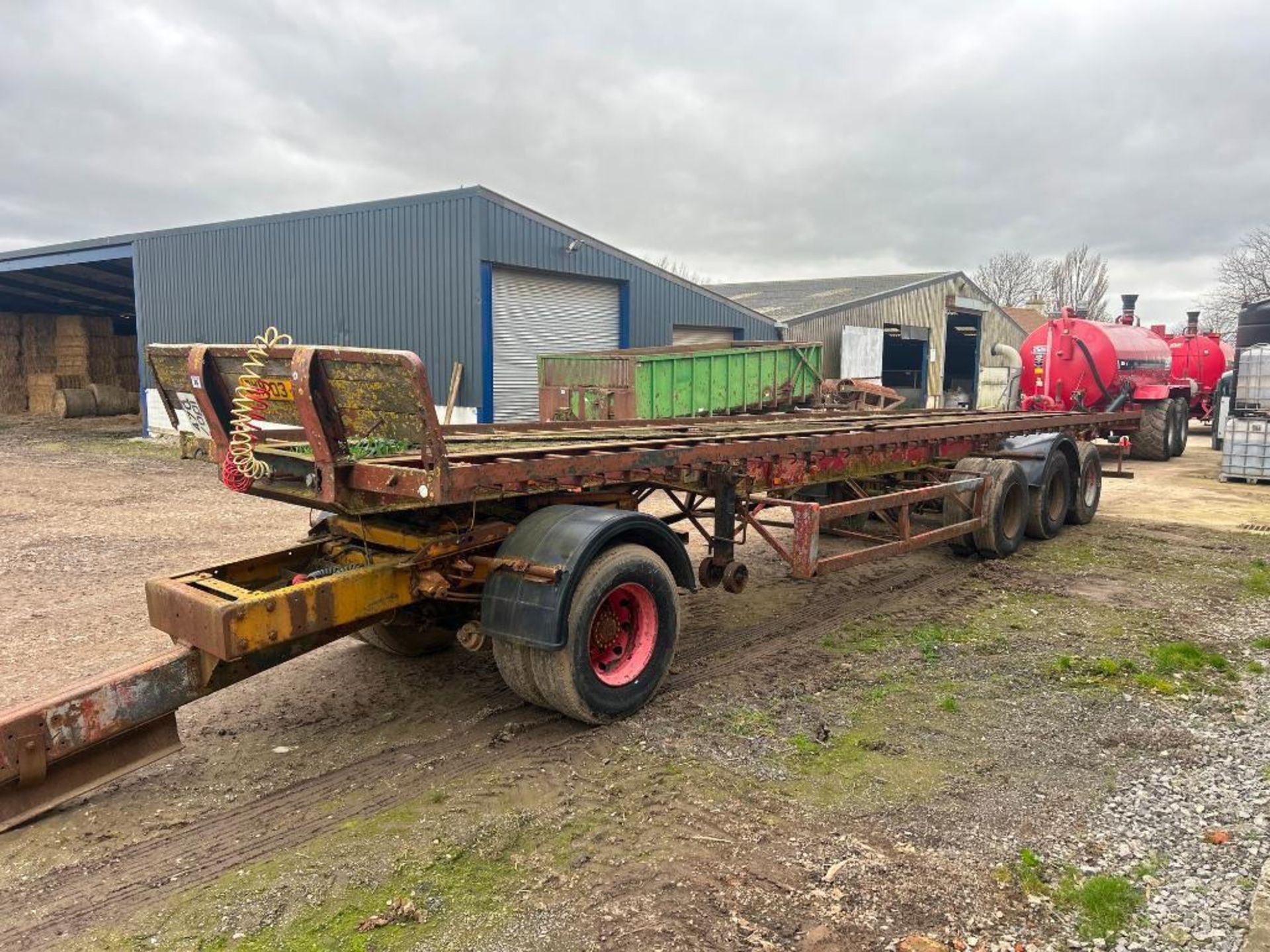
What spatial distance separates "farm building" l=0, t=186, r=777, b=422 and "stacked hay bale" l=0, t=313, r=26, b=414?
7319 millimetres

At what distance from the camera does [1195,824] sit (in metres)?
3.78

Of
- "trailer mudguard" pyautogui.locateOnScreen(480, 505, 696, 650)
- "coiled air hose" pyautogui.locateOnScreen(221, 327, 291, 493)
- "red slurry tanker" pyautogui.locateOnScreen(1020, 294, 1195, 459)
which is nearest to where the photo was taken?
"coiled air hose" pyautogui.locateOnScreen(221, 327, 291, 493)

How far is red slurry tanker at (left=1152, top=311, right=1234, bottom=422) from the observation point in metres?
21.7

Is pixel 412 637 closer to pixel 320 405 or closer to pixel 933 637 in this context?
pixel 320 405

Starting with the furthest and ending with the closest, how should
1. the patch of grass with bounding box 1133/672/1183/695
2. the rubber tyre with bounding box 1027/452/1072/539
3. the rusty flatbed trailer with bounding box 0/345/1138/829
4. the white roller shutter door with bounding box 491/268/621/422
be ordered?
the white roller shutter door with bounding box 491/268/621/422 < the rubber tyre with bounding box 1027/452/1072/539 < the patch of grass with bounding box 1133/672/1183/695 < the rusty flatbed trailer with bounding box 0/345/1138/829

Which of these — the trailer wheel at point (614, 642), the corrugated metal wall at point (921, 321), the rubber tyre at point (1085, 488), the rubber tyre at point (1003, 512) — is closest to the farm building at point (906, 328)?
the corrugated metal wall at point (921, 321)

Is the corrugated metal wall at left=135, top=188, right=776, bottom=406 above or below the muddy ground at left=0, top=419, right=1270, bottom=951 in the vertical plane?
above

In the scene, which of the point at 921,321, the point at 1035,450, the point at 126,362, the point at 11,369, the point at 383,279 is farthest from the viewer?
the point at 126,362

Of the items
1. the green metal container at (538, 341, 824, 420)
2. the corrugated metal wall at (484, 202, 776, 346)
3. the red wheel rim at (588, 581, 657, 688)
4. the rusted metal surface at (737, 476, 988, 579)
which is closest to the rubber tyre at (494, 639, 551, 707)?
the red wheel rim at (588, 581, 657, 688)

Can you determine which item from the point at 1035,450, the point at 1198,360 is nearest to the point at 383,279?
the point at 1035,450

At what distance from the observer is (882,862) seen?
347 centimetres

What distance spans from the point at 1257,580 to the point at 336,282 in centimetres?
1696

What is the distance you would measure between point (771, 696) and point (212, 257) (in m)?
20.3

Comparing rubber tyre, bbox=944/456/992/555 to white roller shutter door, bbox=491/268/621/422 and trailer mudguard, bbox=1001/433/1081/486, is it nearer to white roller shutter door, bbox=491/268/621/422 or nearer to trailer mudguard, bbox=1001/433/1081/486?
trailer mudguard, bbox=1001/433/1081/486
